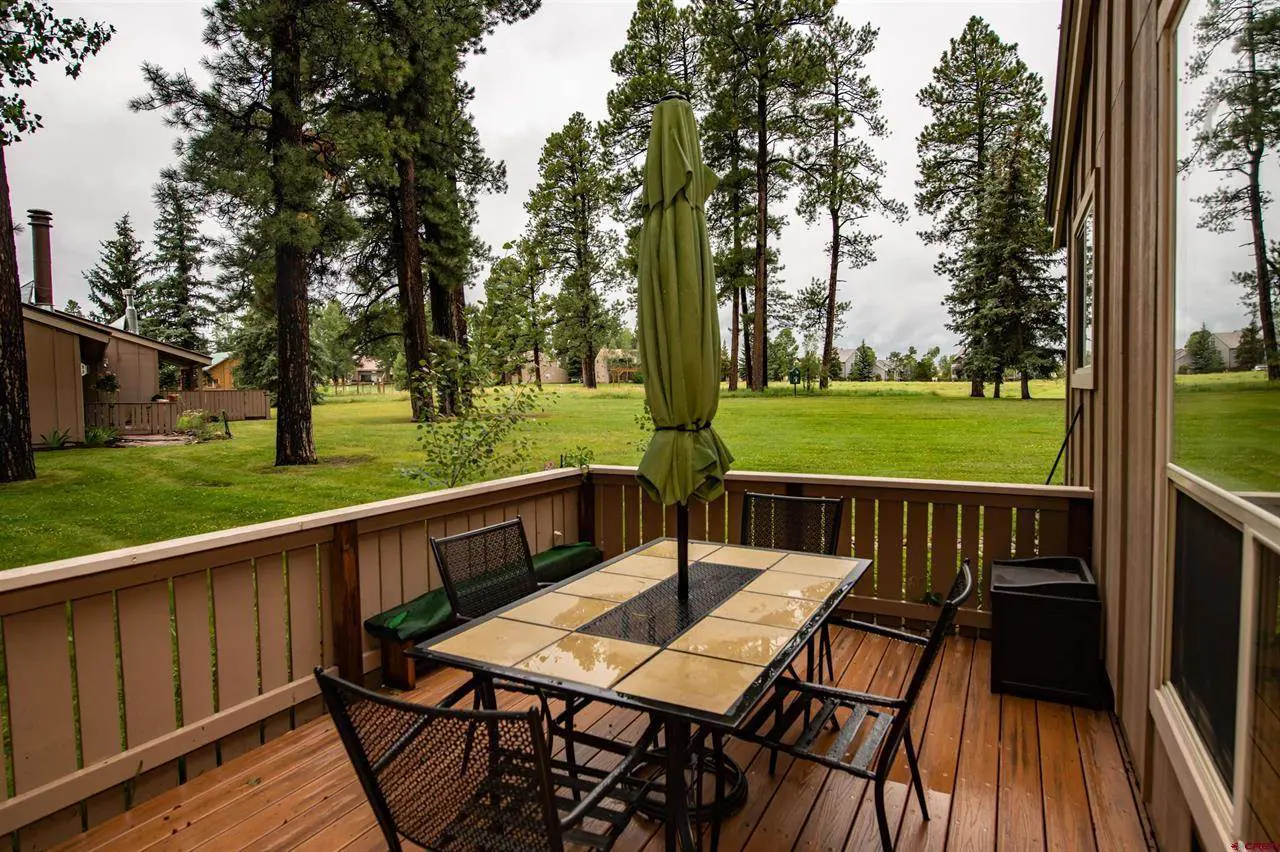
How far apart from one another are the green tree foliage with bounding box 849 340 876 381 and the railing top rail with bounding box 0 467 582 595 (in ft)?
40.0

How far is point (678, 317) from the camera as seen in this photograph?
2172mm

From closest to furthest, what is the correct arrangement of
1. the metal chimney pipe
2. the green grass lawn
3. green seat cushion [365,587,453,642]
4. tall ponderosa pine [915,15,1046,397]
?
green seat cushion [365,587,453,642]
the green grass lawn
the metal chimney pipe
tall ponderosa pine [915,15,1046,397]

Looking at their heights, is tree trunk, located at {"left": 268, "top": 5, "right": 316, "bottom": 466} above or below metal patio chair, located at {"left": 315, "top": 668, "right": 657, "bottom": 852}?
above

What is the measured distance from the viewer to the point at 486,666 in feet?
5.59

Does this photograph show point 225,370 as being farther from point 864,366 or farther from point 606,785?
point 606,785

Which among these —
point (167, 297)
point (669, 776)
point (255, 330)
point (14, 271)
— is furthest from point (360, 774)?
point (167, 297)

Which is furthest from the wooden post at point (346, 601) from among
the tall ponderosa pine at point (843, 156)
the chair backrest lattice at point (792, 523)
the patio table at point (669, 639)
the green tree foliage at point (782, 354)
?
the green tree foliage at point (782, 354)

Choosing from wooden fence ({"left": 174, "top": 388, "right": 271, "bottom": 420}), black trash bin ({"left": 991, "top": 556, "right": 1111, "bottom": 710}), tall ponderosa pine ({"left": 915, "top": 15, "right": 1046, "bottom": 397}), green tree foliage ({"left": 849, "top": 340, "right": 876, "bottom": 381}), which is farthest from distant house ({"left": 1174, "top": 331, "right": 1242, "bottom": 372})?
wooden fence ({"left": 174, "top": 388, "right": 271, "bottom": 420})

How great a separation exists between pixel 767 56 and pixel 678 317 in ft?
35.8

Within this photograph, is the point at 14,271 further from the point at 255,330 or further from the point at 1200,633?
the point at 255,330

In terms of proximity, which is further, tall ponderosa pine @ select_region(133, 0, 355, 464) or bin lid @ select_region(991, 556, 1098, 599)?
tall ponderosa pine @ select_region(133, 0, 355, 464)

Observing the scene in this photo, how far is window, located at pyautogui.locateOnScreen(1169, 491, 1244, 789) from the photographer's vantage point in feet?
4.68

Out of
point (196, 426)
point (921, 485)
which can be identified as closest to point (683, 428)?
point (921, 485)

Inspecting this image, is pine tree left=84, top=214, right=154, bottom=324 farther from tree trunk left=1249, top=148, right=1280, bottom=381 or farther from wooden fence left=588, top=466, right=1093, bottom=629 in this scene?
tree trunk left=1249, top=148, right=1280, bottom=381
